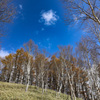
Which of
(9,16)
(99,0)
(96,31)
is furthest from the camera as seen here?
(96,31)

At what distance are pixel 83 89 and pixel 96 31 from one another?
19.4 meters

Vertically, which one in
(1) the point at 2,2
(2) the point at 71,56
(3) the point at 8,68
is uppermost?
(1) the point at 2,2

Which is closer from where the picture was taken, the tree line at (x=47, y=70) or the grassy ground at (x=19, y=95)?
the grassy ground at (x=19, y=95)

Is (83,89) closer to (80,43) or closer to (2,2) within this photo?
(80,43)

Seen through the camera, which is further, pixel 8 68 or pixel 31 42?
pixel 8 68

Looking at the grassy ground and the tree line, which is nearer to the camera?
the grassy ground

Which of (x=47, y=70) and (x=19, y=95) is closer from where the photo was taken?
(x=19, y=95)

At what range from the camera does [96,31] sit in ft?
20.1

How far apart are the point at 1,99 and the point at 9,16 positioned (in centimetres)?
543

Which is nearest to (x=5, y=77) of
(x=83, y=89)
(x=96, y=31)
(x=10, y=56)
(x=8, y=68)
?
(x=8, y=68)

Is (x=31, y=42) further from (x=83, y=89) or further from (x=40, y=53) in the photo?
(x=83, y=89)

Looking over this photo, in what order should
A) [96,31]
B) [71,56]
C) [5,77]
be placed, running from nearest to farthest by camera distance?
1. [96,31]
2. [71,56]
3. [5,77]

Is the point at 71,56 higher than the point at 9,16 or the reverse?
the reverse

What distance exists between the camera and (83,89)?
2048cm
